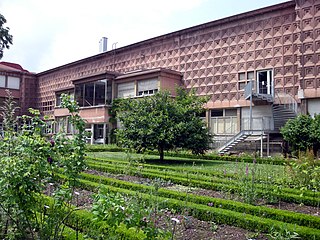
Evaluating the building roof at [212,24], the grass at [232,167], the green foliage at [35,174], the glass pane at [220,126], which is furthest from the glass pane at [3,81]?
the green foliage at [35,174]

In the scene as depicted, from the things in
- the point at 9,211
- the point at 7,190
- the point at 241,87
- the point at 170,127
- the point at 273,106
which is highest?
the point at 241,87

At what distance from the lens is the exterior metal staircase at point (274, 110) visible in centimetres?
2045

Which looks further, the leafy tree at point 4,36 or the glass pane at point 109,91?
the glass pane at point 109,91

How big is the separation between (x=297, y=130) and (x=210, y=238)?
14.1m

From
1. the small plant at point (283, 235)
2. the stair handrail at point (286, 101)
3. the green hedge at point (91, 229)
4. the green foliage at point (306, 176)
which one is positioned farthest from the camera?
the stair handrail at point (286, 101)

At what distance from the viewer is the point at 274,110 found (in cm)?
2111

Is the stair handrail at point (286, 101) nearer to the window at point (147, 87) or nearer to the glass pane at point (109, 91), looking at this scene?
the window at point (147, 87)

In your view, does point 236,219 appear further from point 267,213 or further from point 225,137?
point 225,137

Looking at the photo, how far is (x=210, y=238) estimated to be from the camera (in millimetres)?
4816

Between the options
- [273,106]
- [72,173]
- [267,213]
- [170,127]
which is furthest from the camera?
[273,106]

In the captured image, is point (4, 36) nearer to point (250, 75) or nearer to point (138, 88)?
point (138, 88)

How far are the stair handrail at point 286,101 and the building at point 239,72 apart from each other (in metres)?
0.06

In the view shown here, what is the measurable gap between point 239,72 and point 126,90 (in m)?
9.65

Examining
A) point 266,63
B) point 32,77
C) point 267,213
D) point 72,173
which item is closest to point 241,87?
point 266,63
